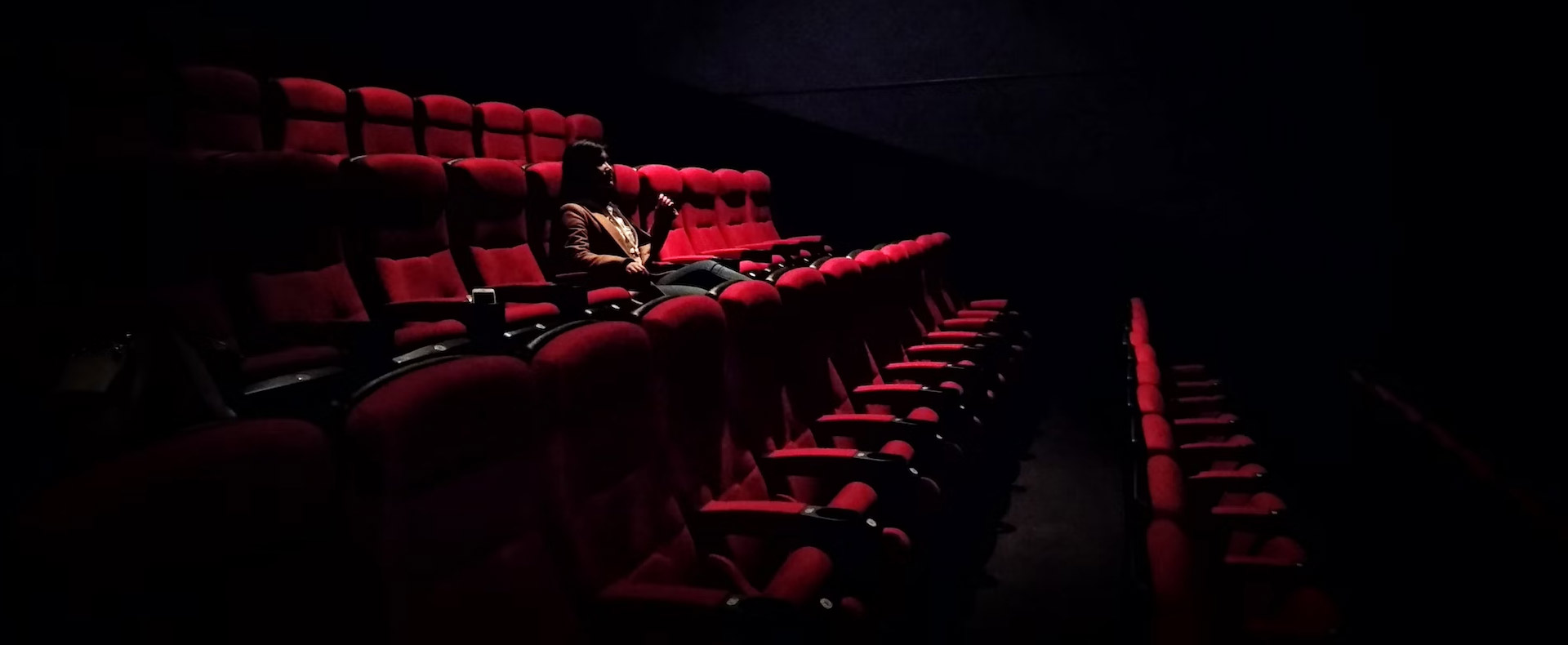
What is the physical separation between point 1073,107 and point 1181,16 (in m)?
0.24

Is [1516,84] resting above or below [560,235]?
above

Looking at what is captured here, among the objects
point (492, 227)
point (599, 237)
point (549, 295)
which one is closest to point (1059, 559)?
point (549, 295)

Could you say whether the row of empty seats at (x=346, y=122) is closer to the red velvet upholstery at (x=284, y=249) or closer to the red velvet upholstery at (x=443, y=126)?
the red velvet upholstery at (x=443, y=126)

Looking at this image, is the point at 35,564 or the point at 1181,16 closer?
the point at 35,564

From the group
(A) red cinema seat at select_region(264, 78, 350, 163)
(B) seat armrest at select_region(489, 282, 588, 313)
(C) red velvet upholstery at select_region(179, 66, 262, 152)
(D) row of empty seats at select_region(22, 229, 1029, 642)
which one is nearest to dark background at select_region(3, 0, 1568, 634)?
(C) red velvet upholstery at select_region(179, 66, 262, 152)

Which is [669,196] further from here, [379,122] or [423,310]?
[423,310]

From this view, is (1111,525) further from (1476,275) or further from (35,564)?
(35,564)

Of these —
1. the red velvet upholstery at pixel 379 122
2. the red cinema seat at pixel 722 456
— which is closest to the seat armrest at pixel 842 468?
the red cinema seat at pixel 722 456

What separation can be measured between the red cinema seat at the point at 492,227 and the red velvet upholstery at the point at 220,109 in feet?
1.16

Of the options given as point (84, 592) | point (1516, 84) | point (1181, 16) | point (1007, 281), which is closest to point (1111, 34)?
point (1181, 16)

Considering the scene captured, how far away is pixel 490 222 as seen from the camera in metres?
1.12

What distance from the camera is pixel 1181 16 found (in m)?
1.67

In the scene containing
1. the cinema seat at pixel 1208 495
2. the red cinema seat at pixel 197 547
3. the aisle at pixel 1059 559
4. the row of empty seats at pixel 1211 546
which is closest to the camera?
the red cinema seat at pixel 197 547

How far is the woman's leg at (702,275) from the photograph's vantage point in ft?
3.67
